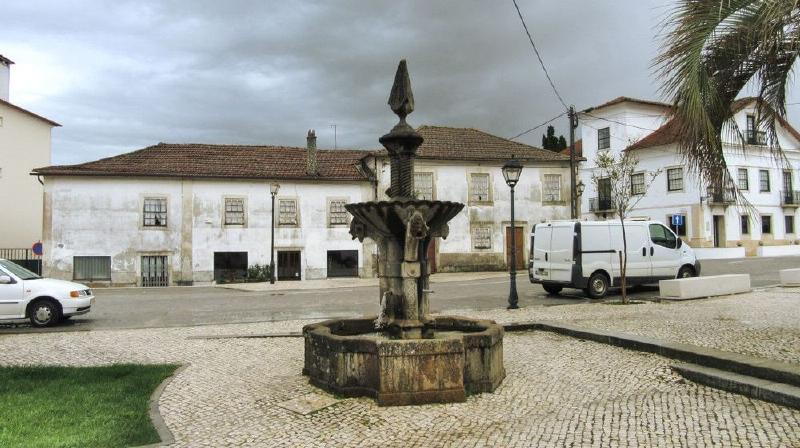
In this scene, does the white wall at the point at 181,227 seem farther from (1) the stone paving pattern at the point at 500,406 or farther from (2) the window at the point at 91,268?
(1) the stone paving pattern at the point at 500,406

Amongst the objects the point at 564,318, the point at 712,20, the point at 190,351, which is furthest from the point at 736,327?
the point at 190,351

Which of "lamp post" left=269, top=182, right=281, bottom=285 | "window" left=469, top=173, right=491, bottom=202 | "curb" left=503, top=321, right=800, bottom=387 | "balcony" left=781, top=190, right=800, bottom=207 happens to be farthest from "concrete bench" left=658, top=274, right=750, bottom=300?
"balcony" left=781, top=190, right=800, bottom=207

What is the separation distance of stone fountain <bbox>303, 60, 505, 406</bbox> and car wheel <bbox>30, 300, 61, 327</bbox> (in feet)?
25.0

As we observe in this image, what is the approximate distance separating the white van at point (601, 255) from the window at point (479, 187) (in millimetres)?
12965

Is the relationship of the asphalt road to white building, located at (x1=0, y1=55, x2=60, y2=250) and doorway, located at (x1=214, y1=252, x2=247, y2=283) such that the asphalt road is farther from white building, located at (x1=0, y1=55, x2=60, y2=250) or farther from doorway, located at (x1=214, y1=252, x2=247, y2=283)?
white building, located at (x1=0, y1=55, x2=60, y2=250)

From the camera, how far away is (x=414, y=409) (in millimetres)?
5449

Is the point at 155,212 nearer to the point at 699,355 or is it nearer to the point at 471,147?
the point at 471,147

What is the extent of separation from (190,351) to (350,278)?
19249 millimetres

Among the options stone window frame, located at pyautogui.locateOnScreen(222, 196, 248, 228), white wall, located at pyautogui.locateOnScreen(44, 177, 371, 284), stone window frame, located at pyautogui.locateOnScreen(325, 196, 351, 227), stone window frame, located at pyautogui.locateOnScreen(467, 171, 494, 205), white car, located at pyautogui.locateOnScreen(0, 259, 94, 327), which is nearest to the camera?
white car, located at pyautogui.locateOnScreen(0, 259, 94, 327)

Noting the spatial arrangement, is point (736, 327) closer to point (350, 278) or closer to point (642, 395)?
point (642, 395)

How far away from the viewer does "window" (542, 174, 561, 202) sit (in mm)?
30281

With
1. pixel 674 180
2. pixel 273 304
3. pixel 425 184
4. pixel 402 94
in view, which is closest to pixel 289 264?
Answer: pixel 425 184

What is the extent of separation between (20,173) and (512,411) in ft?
122

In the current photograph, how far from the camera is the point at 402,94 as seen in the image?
23.5ft
